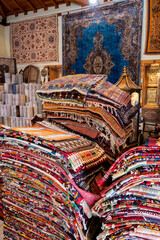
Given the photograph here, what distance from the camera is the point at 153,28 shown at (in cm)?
408

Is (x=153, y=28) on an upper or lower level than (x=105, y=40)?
upper

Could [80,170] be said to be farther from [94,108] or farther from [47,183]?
[94,108]

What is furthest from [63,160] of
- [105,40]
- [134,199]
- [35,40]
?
[35,40]

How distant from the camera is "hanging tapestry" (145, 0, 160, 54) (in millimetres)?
4001

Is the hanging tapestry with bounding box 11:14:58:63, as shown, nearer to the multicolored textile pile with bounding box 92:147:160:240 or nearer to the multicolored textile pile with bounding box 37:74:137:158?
the multicolored textile pile with bounding box 37:74:137:158

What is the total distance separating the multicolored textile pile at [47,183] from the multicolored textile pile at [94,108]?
9cm

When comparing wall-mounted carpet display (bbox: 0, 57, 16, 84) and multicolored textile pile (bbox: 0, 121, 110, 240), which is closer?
multicolored textile pile (bbox: 0, 121, 110, 240)

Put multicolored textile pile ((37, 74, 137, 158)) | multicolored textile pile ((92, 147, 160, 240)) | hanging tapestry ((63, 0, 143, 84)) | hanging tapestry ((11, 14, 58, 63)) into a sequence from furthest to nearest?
hanging tapestry ((11, 14, 58, 63))
hanging tapestry ((63, 0, 143, 84))
multicolored textile pile ((37, 74, 137, 158))
multicolored textile pile ((92, 147, 160, 240))

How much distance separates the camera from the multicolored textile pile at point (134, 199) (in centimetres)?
45

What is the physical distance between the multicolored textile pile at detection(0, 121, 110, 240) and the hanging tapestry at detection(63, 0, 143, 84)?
4234mm

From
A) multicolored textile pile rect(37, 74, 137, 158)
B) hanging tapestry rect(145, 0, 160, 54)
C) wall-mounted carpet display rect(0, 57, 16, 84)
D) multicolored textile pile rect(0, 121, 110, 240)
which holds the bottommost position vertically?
multicolored textile pile rect(0, 121, 110, 240)

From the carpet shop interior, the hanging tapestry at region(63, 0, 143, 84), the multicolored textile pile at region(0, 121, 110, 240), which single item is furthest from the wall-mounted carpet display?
the multicolored textile pile at region(0, 121, 110, 240)

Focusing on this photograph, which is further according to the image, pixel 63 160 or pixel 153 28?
pixel 153 28

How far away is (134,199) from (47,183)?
280 mm
